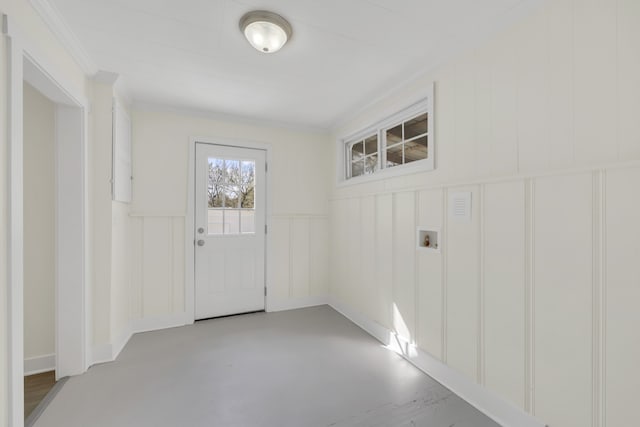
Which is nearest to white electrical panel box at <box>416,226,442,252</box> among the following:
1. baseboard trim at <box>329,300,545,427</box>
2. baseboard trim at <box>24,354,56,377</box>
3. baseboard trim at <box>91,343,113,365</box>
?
baseboard trim at <box>329,300,545,427</box>

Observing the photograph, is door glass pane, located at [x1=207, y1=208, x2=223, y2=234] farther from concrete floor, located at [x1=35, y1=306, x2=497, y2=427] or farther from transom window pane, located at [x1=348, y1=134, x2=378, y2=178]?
transom window pane, located at [x1=348, y1=134, x2=378, y2=178]

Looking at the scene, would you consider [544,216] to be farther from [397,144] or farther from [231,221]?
[231,221]

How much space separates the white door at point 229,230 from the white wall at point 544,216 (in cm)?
199

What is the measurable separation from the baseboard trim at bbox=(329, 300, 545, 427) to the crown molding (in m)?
3.28

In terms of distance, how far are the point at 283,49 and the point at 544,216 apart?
76.0 inches

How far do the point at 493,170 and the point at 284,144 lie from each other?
2521 mm

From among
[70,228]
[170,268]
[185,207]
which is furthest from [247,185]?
[70,228]

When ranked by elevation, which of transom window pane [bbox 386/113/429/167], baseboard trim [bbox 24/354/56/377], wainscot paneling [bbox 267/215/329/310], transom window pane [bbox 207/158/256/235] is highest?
transom window pane [bbox 386/113/429/167]

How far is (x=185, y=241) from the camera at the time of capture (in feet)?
10.4

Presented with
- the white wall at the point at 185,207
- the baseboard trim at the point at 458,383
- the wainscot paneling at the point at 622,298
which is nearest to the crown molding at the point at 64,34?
the white wall at the point at 185,207

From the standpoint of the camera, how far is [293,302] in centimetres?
368

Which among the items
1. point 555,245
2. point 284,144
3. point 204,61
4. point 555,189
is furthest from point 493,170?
point 284,144

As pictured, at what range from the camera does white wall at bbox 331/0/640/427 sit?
1.23 meters

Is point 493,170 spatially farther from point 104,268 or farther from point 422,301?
point 104,268
